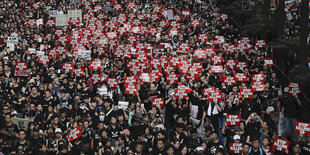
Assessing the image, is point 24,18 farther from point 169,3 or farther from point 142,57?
point 142,57

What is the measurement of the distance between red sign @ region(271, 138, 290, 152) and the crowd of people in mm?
216

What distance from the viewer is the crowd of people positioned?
12.5 m

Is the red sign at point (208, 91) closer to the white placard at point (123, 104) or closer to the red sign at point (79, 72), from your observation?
the white placard at point (123, 104)

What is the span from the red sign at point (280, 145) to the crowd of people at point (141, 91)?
22 centimetres

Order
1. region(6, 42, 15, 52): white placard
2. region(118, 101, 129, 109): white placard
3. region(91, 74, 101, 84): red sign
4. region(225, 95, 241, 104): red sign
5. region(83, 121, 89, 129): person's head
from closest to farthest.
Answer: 1. region(83, 121, 89, 129): person's head
2. region(118, 101, 129, 109): white placard
3. region(225, 95, 241, 104): red sign
4. region(91, 74, 101, 84): red sign
5. region(6, 42, 15, 52): white placard

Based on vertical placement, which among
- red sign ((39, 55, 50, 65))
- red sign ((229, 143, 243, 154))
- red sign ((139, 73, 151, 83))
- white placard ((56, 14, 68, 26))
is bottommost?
red sign ((229, 143, 243, 154))

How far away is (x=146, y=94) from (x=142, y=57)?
410 centimetres

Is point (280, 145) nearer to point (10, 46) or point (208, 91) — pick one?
point (208, 91)

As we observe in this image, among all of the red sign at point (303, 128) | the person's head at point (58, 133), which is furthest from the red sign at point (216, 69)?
the person's head at point (58, 133)

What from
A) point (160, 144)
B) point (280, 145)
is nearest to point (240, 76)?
point (280, 145)

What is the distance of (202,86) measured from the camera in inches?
602

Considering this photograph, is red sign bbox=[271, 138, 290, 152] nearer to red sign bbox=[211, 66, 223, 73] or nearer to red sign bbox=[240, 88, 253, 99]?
red sign bbox=[240, 88, 253, 99]

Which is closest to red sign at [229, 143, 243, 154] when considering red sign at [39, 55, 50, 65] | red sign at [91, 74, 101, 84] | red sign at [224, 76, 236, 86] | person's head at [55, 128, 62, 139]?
red sign at [224, 76, 236, 86]

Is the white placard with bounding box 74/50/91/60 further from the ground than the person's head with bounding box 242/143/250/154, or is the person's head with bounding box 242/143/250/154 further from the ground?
the white placard with bounding box 74/50/91/60
